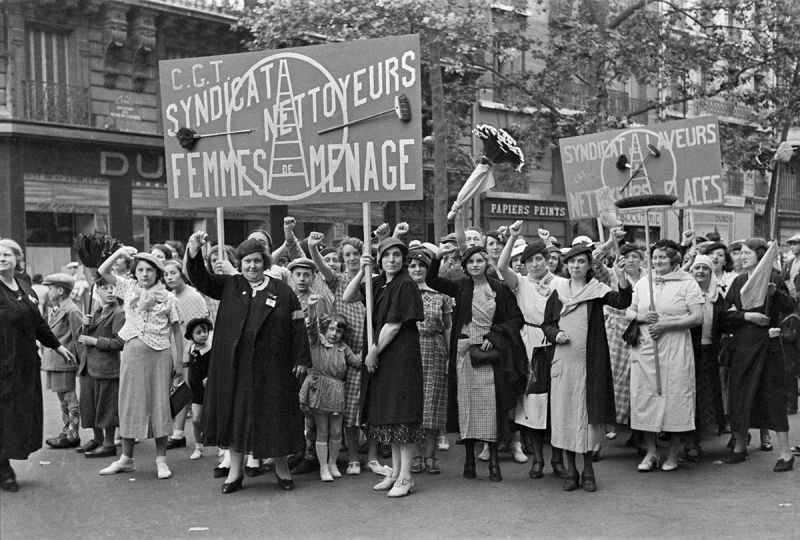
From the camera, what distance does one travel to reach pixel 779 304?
7922 millimetres

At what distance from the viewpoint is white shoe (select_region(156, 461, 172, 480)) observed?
750 cm

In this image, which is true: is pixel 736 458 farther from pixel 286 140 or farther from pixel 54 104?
pixel 54 104

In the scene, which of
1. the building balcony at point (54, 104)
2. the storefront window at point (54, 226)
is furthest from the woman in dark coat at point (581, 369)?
the building balcony at point (54, 104)

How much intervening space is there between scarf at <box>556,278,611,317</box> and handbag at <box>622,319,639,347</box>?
2.43 ft

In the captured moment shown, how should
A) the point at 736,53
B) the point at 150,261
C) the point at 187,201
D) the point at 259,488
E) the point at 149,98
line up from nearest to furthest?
the point at 259,488 < the point at 150,261 < the point at 187,201 < the point at 736,53 < the point at 149,98

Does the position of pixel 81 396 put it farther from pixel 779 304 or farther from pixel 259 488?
pixel 779 304

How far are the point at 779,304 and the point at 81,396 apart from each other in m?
5.95

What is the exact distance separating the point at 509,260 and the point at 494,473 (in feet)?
5.37

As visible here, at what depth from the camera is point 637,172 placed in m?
11.6

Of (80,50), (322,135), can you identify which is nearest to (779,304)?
(322,135)

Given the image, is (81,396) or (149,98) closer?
(81,396)

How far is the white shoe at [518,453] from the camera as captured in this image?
8.19 meters

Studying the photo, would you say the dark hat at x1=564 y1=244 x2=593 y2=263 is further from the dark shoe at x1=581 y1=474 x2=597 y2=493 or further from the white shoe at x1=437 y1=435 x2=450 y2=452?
the white shoe at x1=437 y1=435 x2=450 y2=452

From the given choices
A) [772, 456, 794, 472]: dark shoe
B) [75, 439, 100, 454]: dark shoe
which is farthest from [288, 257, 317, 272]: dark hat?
[772, 456, 794, 472]: dark shoe
